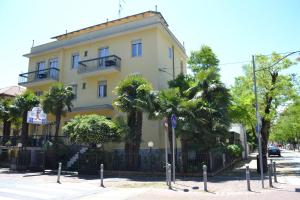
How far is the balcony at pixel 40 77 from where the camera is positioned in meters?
26.8

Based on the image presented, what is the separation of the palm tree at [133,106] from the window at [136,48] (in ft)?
16.5

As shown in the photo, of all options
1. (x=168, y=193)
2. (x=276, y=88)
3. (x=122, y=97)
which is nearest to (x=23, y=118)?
(x=122, y=97)

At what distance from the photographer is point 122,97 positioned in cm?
1831

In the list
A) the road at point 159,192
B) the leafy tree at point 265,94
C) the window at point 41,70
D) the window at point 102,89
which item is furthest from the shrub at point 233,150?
the window at point 41,70

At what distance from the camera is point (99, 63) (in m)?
24.7

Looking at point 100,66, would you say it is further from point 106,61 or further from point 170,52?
point 170,52

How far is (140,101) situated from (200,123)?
3853mm

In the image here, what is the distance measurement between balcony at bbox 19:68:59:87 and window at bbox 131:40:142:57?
26.6 feet

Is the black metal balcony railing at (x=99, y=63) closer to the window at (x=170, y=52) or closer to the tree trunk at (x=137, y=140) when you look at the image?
the window at (x=170, y=52)

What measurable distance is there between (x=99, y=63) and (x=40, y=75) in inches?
276

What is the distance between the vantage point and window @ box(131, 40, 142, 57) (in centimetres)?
2380

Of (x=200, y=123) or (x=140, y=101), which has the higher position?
(x=140, y=101)

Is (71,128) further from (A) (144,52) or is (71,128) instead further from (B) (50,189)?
(A) (144,52)

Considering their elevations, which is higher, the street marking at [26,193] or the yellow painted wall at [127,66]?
the yellow painted wall at [127,66]
